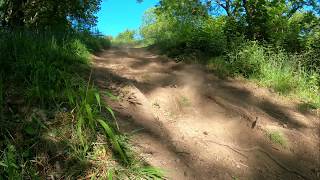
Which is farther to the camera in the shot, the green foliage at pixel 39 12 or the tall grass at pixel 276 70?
the green foliage at pixel 39 12

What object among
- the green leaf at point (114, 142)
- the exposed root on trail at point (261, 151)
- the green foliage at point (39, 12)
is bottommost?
Result: the exposed root on trail at point (261, 151)

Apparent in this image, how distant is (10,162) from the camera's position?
248cm

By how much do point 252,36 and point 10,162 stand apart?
6.38 metres

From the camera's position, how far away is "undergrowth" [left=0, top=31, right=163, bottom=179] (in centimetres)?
268

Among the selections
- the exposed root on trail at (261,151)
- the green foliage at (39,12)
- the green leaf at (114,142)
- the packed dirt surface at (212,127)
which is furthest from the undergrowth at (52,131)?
the green foliage at (39,12)

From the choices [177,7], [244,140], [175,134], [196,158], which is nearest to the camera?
[196,158]

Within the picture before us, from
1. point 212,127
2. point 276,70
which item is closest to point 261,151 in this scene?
point 212,127

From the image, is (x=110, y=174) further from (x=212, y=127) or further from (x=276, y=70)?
(x=276, y=70)

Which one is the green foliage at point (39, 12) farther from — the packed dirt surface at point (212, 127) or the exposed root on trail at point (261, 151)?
the exposed root on trail at point (261, 151)

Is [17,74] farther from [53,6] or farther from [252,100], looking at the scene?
[53,6]

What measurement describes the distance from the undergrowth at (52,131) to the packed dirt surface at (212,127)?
1.13ft

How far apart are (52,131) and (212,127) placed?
2.03m

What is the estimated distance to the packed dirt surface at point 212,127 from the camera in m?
3.43


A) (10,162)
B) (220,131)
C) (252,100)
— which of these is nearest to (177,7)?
(252,100)
